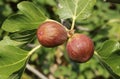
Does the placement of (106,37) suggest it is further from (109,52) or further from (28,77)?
(109,52)

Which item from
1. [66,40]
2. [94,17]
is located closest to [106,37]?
[94,17]

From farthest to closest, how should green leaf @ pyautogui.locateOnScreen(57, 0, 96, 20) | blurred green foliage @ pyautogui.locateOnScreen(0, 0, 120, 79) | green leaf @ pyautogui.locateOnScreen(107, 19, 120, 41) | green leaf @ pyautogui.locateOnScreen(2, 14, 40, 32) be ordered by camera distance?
green leaf @ pyautogui.locateOnScreen(107, 19, 120, 41), blurred green foliage @ pyautogui.locateOnScreen(0, 0, 120, 79), green leaf @ pyautogui.locateOnScreen(57, 0, 96, 20), green leaf @ pyautogui.locateOnScreen(2, 14, 40, 32)

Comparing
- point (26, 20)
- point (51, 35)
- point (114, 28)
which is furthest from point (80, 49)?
point (114, 28)

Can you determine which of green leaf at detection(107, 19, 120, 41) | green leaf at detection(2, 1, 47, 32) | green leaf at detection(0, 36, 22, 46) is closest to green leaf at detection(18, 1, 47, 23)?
green leaf at detection(2, 1, 47, 32)

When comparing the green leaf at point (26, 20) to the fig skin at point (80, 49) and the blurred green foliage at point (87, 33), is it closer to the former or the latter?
the fig skin at point (80, 49)

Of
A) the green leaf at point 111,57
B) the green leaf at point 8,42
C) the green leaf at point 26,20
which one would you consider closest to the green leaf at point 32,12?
the green leaf at point 26,20

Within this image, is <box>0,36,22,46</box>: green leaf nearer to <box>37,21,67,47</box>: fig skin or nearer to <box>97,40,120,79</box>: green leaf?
<box>37,21,67,47</box>: fig skin
